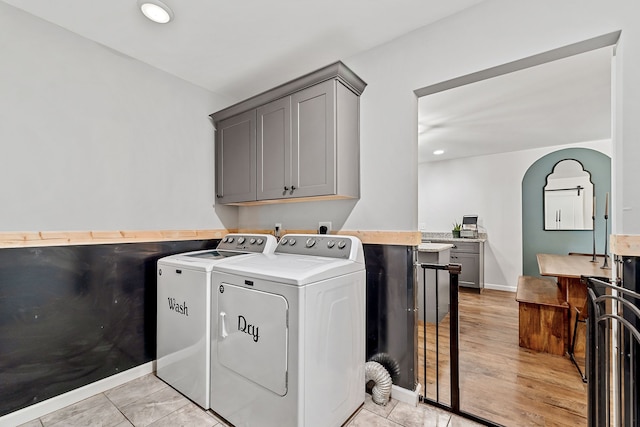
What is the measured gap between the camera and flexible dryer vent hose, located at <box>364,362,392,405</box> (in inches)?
74.7

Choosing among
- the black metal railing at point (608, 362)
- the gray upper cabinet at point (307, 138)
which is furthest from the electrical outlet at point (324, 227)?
the black metal railing at point (608, 362)

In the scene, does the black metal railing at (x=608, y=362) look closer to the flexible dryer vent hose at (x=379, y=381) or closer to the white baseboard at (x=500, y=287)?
the flexible dryer vent hose at (x=379, y=381)

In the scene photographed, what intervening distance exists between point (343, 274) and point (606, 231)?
15.9 feet

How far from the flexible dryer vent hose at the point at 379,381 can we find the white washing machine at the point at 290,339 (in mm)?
90

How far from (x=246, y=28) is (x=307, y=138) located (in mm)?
807

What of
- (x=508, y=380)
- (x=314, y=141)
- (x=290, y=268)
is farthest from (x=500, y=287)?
(x=290, y=268)

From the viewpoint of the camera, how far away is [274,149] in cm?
230

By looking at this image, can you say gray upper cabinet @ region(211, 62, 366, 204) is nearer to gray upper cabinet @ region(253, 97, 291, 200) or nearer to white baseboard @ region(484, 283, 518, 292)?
gray upper cabinet @ region(253, 97, 291, 200)

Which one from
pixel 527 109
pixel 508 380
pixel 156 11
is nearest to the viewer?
pixel 156 11

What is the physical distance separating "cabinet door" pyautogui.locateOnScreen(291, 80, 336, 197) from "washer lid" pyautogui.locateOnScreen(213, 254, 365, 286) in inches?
19.0

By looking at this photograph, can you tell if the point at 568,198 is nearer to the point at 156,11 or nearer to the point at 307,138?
the point at 307,138

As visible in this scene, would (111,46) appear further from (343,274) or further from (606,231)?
(606,231)

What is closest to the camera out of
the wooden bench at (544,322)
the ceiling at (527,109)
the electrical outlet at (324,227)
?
the electrical outlet at (324,227)

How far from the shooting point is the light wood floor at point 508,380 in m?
1.82
